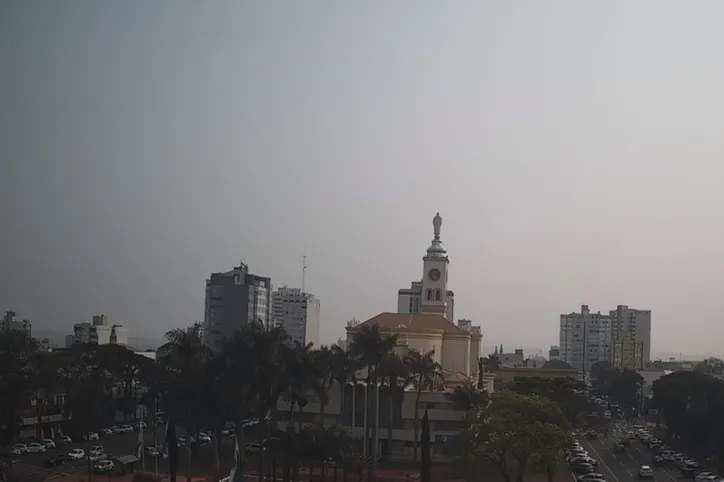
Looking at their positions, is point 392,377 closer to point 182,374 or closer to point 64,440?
point 182,374

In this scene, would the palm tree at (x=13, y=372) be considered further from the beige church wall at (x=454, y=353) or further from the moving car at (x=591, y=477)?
the moving car at (x=591, y=477)

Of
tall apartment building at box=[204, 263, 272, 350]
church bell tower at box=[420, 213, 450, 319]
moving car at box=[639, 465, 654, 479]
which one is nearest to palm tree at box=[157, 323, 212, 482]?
moving car at box=[639, 465, 654, 479]

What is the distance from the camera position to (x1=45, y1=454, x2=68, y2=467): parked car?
54.2 metres

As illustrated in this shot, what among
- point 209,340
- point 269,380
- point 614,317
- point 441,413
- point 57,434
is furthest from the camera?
point 614,317

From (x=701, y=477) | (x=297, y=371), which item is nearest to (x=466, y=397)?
(x=297, y=371)

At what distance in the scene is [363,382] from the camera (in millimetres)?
64438

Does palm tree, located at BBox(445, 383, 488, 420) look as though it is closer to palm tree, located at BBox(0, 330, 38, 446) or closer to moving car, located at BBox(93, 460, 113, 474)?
moving car, located at BBox(93, 460, 113, 474)

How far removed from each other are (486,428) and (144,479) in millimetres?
17584

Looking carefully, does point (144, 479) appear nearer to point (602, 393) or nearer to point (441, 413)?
point (441, 413)

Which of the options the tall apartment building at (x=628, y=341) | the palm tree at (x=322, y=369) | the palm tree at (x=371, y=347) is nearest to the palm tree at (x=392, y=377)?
the palm tree at (x=371, y=347)

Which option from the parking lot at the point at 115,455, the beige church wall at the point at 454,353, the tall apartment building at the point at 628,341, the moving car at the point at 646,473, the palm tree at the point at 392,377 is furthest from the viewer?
the tall apartment building at the point at 628,341

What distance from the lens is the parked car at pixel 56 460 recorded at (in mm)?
54184

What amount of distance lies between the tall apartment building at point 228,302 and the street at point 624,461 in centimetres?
5316

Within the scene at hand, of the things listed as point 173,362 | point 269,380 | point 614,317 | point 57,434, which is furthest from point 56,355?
point 614,317
